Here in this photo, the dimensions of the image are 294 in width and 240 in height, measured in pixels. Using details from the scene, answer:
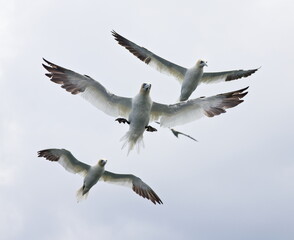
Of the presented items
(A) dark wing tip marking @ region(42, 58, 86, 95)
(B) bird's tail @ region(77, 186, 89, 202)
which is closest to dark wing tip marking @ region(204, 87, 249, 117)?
(A) dark wing tip marking @ region(42, 58, 86, 95)

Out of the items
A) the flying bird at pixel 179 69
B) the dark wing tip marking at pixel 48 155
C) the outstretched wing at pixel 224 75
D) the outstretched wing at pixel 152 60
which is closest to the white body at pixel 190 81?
the flying bird at pixel 179 69

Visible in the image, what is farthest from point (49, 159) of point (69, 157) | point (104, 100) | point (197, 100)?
point (197, 100)

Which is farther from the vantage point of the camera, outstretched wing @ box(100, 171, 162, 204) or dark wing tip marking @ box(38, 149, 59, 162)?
outstretched wing @ box(100, 171, 162, 204)

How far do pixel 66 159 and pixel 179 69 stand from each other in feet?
19.1

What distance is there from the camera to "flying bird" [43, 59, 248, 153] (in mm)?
24609

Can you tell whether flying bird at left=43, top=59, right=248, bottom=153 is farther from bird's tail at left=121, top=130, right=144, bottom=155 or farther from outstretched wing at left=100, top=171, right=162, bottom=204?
outstretched wing at left=100, top=171, right=162, bottom=204

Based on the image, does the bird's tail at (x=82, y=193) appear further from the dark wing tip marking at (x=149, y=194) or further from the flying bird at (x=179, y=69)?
the flying bird at (x=179, y=69)

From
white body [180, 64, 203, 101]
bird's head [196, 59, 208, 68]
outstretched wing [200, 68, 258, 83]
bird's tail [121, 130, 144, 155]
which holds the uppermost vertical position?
outstretched wing [200, 68, 258, 83]

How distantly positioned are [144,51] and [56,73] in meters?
8.57

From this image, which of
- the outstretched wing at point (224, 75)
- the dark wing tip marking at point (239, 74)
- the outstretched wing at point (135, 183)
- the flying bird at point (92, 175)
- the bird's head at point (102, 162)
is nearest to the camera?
the flying bird at point (92, 175)

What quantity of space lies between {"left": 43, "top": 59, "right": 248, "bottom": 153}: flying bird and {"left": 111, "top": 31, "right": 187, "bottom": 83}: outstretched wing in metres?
6.20

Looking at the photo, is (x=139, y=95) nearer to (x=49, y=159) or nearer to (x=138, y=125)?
(x=138, y=125)

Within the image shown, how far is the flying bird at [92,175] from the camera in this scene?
30172mm

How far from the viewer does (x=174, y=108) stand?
2588 centimetres
